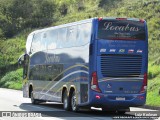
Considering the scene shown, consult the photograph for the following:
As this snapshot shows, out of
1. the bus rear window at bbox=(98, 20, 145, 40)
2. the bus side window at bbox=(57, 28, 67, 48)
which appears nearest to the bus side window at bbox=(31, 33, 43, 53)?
the bus side window at bbox=(57, 28, 67, 48)

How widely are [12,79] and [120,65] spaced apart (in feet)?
125

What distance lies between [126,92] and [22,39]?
5478 centimetres

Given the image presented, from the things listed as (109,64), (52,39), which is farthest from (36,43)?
(109,64)

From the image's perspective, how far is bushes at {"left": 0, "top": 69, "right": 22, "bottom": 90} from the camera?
54734 mm

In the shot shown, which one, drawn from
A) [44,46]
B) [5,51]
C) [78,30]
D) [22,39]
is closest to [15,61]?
[5,51]

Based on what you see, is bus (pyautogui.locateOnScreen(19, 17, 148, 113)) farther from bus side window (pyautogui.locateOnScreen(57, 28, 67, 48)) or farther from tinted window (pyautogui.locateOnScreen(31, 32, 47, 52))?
tinted window (pyautogui.locateOnScreen(31, 32, 47, 52))

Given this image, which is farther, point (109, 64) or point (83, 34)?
point (83, 34)

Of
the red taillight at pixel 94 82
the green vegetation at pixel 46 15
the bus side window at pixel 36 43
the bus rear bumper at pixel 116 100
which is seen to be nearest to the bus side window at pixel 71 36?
the red taillight at pixel 94 82

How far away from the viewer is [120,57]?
797 inches

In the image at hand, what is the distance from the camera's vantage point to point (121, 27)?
66.9ft

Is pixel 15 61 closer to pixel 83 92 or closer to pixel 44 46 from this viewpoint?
pixel 44 46

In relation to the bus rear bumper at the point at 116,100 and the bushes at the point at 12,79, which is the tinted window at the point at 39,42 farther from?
the bushes at the point at 12,79

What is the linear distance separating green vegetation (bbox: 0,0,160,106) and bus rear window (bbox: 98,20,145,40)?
60.8ft

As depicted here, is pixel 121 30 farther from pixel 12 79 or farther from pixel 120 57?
pixel 12 79
